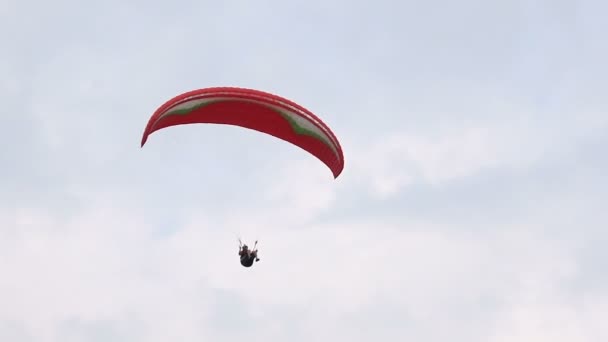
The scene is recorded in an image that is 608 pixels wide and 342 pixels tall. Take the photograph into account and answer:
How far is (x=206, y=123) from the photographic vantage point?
140ft

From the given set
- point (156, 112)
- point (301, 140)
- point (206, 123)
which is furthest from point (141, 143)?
point (301, 140)

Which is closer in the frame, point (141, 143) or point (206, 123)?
point (141, 143)

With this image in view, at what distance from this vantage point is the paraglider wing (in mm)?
40594

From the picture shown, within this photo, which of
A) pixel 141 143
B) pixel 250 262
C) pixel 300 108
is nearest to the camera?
pixel 141 143

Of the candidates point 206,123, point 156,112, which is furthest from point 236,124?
point 156,112

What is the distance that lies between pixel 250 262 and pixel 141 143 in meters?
8.48

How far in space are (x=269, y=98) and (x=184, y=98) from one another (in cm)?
332

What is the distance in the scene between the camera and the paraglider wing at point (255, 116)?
40.6 meters

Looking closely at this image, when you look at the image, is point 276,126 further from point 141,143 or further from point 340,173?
point 141,143

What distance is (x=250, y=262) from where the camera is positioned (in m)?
45.1

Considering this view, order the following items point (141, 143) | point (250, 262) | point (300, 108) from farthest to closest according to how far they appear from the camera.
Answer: point (250, 262) < point (300, 108) < point (141, 143)

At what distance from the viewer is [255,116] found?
138 feet

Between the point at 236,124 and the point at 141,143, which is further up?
the point at 236,124

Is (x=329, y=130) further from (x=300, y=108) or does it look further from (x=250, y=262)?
(x=250, y=262)
